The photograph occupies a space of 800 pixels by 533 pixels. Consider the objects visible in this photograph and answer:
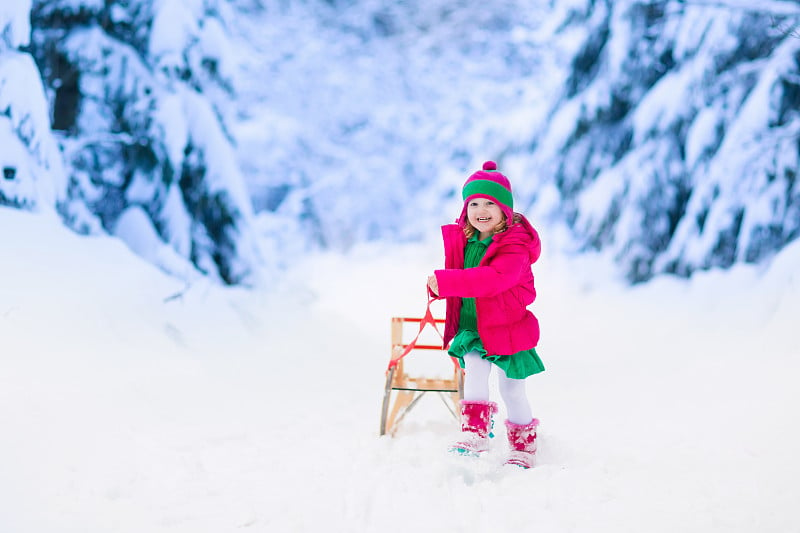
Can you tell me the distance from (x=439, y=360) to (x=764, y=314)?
176 cm

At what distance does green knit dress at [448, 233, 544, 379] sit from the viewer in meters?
1.76

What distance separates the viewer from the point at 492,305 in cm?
175

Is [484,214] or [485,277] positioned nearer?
[485,277]

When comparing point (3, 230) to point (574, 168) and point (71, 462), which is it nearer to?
point (71, 462)

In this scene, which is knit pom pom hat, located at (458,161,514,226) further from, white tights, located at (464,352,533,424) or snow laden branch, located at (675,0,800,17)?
snow laden branch, located at (675,0,800,17)

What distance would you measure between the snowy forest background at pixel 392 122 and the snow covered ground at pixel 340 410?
316 millimetres

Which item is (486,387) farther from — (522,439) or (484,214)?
(484,214)

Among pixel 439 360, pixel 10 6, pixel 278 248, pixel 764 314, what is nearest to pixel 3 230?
pixel 10 6

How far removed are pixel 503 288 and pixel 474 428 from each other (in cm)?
42

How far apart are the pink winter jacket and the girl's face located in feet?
0.19

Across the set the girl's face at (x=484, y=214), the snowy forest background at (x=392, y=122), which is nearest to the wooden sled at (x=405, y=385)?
the girl's face at (x=484, y=214)

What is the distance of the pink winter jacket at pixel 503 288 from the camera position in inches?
66.6

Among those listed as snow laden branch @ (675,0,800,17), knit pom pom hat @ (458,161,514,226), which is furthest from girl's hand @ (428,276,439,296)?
snow laden branch @ (675,0,800,17)

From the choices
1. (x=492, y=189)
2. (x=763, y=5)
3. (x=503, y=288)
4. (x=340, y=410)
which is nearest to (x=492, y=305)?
(x=503, y=288)
